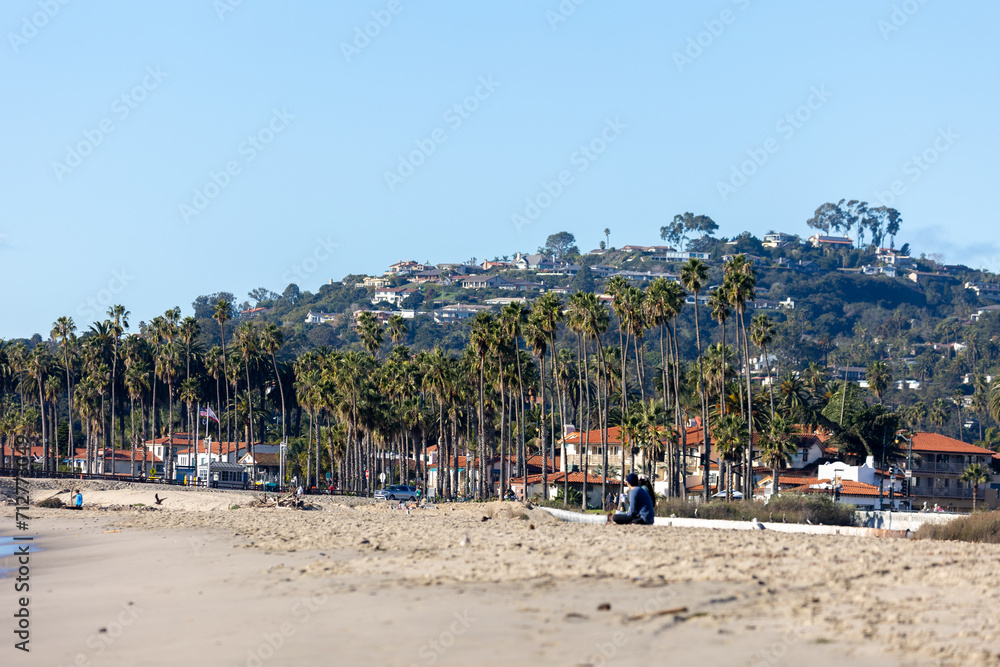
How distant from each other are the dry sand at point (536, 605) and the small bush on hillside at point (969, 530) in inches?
357

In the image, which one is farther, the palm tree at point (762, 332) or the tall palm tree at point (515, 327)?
the palm tree at point (762, 332)

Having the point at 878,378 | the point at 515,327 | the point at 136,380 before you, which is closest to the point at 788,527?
the point at 515,327

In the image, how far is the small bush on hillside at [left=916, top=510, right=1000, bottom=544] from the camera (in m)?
30.0

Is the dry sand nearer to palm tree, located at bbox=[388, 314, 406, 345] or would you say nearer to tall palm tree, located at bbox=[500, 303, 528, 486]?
tall palm tree, located at bbox=[500, 303, 528, 486]

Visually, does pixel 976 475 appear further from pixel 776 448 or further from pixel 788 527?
pixel 788 527

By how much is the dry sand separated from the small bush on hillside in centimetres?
906

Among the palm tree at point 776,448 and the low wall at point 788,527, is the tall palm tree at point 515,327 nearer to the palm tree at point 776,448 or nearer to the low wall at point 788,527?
the palm tree at point 776,448

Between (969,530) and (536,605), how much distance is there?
75.1ft

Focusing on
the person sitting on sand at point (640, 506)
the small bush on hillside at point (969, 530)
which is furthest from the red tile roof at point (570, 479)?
the person sitting on sand at point (640, 506)

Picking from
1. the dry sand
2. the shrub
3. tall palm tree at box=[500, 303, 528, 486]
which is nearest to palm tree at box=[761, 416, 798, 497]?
tall palm tree at box=[500, 303, 528, 486]

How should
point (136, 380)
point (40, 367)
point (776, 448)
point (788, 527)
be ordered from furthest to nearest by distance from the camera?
1. point (40, 367)
2. point (136, 380)
3. point (776, 448)
4. point (788, 527)

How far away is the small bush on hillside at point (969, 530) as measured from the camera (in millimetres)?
30000

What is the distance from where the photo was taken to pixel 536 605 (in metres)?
12.8

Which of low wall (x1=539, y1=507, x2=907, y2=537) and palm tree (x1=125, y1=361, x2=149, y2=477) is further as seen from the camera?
palm tree (x1=125, y1=361, x2=149, y2=477)
